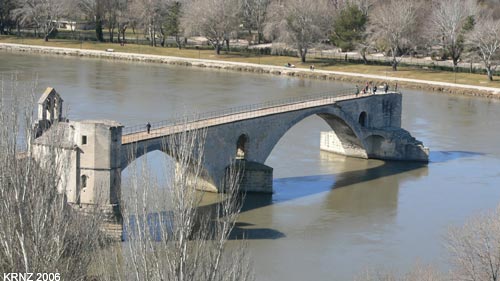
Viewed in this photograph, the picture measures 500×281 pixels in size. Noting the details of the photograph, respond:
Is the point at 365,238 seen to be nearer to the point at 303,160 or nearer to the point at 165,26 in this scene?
the point at 303,160

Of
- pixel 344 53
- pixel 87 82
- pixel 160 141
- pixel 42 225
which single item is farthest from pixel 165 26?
pixel 42 225

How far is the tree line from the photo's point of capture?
80.6m

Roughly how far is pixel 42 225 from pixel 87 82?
50.3 metres

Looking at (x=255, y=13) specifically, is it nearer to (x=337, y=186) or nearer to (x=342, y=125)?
(x=342, y=125)

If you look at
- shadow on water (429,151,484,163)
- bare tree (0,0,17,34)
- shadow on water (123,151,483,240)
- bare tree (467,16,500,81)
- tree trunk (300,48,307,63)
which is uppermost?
bare tree (0,0,17,34)

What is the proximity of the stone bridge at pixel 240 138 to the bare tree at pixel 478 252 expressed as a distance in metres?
8.08

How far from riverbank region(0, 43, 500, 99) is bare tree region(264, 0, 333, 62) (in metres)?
3.09

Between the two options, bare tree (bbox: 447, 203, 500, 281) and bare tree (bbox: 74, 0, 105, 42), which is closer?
bare tree (bbox: 447, 203, 500, 281)

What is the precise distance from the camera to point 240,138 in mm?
38156

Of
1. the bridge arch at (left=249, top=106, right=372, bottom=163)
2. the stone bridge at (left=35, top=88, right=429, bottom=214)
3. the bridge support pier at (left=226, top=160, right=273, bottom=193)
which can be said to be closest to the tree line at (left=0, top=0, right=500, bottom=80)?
the stone bridge at (left=35, top=88, right=429, bottom=214)

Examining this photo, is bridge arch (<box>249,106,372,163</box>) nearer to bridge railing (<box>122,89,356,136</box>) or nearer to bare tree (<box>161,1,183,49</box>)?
bridge railing (<box>122,89,356,136</box>)

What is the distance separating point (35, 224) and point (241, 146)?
21811mm

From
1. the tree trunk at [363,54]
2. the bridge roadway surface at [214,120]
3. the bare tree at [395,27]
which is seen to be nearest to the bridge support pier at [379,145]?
the bridge roadway surface at [214,120]

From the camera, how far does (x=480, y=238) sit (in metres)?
25.3
